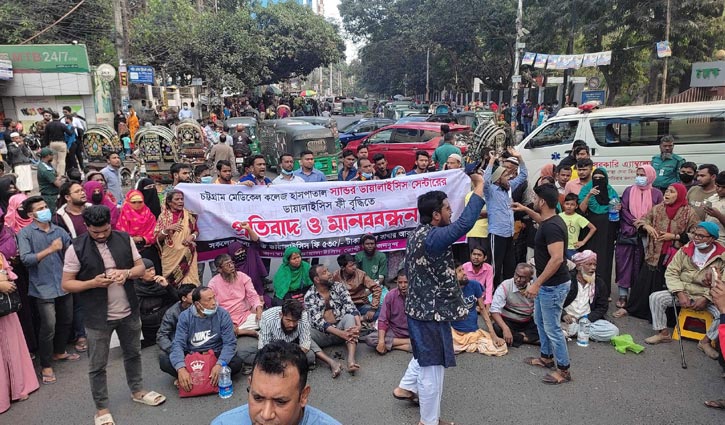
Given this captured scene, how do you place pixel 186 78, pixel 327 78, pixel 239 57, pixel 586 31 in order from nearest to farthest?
pixel 586 31 → pixel 239 57 → pixel 186 78 → pixel 327 78

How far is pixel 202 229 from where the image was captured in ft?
21.1

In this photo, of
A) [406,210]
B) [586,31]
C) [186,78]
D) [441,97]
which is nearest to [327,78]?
[441,97]

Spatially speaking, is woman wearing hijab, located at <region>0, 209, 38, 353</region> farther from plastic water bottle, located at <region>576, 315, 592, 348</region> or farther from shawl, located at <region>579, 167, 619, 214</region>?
shawl, located at <region>579, 167, 619, 214</region>

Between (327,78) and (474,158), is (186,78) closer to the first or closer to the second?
(474,158)

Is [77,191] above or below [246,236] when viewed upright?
above

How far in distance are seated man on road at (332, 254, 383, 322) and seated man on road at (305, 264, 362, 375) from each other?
0.44 metres

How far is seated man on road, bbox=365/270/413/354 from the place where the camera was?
213 inches

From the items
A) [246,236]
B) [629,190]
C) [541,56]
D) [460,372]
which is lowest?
[460,372]

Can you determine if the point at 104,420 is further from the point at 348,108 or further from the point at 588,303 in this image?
the point at 348,108

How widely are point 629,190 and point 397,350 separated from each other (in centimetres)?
337

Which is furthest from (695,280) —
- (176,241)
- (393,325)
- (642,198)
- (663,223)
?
(176,241)

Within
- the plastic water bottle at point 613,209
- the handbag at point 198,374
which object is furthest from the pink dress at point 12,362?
the plastic water bottle at point 613,209

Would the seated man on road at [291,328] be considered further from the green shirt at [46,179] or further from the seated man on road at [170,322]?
the green shirt at [46,179]

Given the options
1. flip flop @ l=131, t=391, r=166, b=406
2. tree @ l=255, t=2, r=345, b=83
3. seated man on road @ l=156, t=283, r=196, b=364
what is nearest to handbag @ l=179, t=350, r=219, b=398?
flip flop @ l=131, t=391, r=166, b=406
